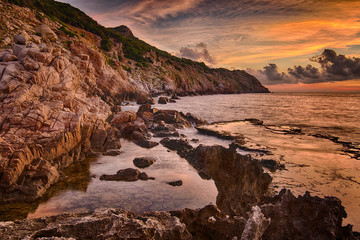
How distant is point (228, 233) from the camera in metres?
4.74

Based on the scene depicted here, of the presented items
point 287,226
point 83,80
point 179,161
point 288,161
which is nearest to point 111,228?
point 287,226

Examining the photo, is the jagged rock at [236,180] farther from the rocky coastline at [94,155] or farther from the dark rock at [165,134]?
the dark rock at [165,134]

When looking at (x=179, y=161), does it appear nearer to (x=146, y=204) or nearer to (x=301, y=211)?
(x=146, y=204)

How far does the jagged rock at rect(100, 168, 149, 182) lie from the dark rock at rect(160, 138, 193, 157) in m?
4.26

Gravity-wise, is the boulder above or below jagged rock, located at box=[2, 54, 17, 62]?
below

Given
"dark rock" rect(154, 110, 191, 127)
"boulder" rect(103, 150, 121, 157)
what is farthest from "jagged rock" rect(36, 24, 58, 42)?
"boulder" rect(103, 150, 121, 157)

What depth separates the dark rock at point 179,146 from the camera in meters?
15.3

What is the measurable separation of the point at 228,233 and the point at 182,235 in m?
1.14

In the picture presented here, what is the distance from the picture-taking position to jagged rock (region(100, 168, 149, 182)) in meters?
11.0

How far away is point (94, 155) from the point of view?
14.5 meters

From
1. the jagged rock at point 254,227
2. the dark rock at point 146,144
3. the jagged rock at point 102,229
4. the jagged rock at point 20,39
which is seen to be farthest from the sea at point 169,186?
the jagged rock at point 20,39

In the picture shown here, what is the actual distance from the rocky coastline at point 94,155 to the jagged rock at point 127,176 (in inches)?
2.1

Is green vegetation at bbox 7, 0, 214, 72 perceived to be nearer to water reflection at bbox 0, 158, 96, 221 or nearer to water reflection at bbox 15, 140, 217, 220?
water reflection at bbox 0, 158, 96, 221

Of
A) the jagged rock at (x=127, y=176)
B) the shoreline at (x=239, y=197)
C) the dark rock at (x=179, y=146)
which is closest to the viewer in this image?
the shoreline at (x=239, y=197)
